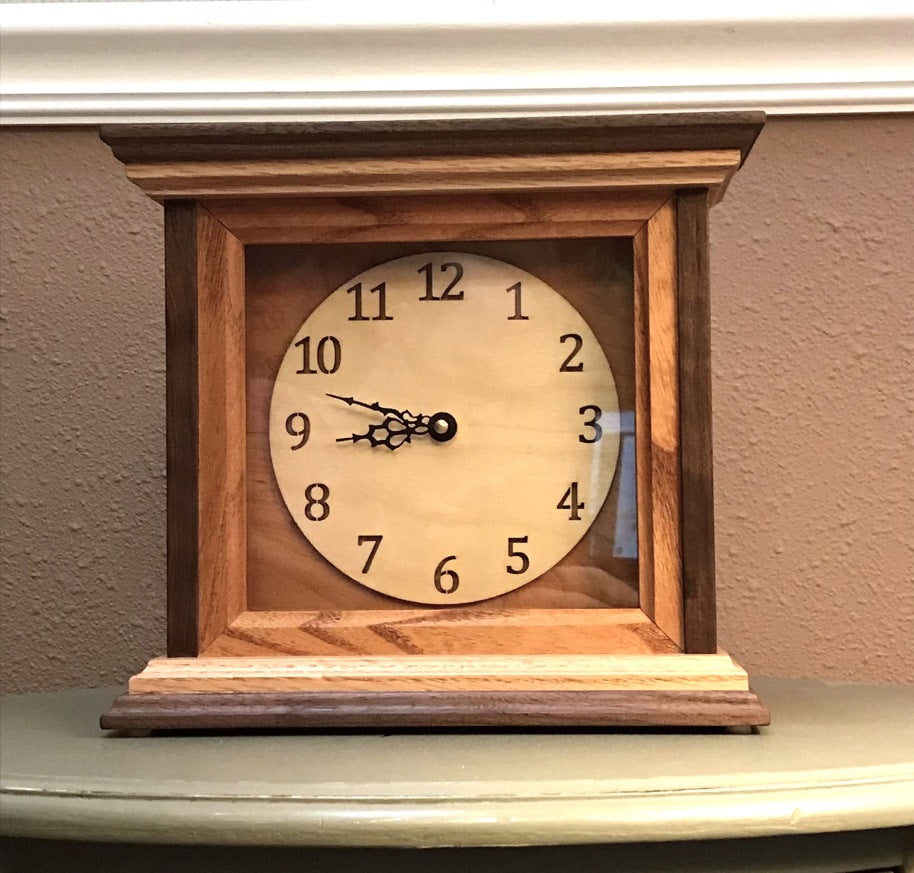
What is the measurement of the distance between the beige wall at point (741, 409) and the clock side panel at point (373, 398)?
301 mm

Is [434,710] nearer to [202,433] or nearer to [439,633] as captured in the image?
[439,633]

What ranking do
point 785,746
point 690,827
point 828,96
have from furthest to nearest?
1. point 828,96
2. point 785,746
3. point 690,827

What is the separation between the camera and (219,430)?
0.60m

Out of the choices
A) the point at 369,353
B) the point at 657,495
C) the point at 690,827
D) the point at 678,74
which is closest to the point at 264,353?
the point at 369,353

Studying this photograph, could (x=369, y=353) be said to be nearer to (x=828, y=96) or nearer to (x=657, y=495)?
(x=657, y=495)

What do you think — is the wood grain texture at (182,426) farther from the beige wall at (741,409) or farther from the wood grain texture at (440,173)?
the beige wall at (741,409)

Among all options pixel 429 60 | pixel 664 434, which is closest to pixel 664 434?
→ pixel 664 434

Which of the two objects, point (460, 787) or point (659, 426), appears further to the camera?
point (659, 426)

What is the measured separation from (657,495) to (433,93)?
47 centimetres

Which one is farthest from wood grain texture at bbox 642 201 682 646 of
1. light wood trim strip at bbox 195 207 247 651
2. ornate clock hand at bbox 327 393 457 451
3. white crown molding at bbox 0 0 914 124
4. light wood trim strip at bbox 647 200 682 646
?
white crown molding at bbox 0 0 914 124

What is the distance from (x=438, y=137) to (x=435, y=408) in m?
0.16

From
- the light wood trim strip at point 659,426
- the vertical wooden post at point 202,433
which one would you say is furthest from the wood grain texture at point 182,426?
the light wood trim strip at point 659,426

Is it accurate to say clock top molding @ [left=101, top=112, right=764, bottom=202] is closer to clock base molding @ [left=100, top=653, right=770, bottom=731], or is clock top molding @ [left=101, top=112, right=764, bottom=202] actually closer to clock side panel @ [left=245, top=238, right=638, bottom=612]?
clock side panel @ [left=245, top=238, right=638, bottom=612]

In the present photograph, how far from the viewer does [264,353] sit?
2.02ft
